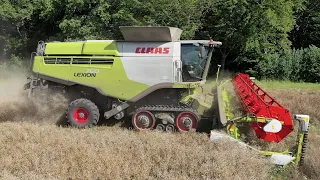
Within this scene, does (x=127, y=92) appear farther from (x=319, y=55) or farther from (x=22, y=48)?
(x=22, y=48)

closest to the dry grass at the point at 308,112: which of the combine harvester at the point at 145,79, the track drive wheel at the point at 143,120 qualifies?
the combine harvester at the point at 145,79

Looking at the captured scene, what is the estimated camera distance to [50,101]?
859 centimetres

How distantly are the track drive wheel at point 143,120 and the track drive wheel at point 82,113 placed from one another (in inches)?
33.8

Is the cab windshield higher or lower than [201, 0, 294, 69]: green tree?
lower

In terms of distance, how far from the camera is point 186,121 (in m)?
7.79

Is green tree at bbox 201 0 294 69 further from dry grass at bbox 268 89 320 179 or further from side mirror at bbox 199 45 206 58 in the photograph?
side mirror at bbox 199 45 206 58

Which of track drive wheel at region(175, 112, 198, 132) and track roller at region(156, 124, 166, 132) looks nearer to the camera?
track drive wheel at region(175, 112, 198, 132)

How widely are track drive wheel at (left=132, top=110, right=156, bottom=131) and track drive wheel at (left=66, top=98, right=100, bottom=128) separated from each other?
86 cm

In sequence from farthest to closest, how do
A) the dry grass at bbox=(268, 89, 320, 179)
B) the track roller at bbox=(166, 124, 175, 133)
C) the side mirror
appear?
1. the side mirror
2. the track roller at bbox=(166, 124, 175, 133)
3. the dry grass at bbox=(268, 89, 320, 179)

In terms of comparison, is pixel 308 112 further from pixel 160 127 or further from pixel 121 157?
pixel 121 157

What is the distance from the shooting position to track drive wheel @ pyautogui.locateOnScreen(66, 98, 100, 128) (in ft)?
26.6

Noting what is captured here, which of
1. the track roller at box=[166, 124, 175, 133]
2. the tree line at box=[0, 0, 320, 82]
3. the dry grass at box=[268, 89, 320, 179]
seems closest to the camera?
the dry grass at box=[268, 89, 320, 179]

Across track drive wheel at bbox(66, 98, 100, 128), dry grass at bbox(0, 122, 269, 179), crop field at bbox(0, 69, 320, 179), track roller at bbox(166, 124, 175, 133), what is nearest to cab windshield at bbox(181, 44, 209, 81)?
track roller at bbox(166, 124, 175, 133)

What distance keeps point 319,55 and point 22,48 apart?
18744 mm
